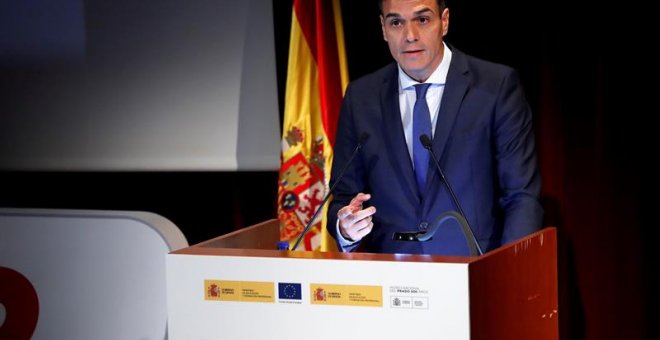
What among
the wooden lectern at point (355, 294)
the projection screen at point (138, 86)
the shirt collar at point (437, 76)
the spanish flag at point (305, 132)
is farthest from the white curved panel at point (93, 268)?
the wooden lectern at point (355, 294)

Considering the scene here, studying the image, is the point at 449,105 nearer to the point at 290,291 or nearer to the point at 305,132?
the point at 290,291

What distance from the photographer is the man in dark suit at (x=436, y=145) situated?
248 centimetres

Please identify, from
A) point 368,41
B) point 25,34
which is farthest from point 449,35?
point 25,34

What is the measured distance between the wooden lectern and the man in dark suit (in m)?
0.52

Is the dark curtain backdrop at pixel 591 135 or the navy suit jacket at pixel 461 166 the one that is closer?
the navy suit jacket at pixel 461 166

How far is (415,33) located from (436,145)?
1.18ft

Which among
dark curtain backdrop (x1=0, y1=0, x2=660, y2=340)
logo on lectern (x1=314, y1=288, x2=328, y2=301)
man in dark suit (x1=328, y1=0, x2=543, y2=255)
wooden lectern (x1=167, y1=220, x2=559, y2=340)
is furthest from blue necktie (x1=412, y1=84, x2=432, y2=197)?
dark curtain backdrop (x1=0, y1=0, x2=660, y2=340)

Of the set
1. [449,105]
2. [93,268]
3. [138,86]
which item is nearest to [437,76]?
[449,105]

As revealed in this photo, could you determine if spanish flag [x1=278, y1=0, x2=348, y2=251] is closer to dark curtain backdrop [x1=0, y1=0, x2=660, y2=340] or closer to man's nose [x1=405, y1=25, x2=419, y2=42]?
dark curtain backdrop [x1=0, y1=0, x2=660, y2=340]

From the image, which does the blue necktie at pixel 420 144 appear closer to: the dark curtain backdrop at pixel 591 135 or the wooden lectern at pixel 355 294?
the wooden lectern at pixel 355 294

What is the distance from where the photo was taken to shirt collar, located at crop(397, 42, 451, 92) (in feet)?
8.61

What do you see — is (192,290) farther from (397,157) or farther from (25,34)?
(25,34)

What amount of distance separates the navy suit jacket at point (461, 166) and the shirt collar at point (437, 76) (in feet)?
0.16

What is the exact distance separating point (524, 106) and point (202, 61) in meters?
2.14
